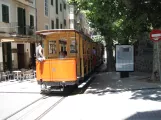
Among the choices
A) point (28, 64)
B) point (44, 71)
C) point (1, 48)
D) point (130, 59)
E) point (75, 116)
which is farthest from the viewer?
point (28, 64)

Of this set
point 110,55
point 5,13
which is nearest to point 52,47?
point 110,55

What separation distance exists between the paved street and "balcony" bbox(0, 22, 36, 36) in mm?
12725

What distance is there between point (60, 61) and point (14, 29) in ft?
51.5

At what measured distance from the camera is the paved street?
32.4 ft

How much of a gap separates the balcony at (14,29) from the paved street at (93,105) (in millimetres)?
12725

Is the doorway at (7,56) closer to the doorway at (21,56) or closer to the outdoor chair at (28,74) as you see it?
the doorway at (21,56)

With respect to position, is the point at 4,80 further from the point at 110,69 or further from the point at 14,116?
the point at 14,116

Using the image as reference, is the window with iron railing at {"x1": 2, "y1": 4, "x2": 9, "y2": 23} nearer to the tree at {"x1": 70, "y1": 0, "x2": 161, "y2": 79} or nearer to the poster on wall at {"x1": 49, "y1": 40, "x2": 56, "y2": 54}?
the tree at {"x1": 70, "y1": 0, "x2": 161, "y2": 79}

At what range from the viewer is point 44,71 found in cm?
1507

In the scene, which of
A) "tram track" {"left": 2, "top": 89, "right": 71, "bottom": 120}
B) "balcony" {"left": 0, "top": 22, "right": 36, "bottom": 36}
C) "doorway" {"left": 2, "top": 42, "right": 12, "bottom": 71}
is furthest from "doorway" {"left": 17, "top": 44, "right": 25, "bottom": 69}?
"tram track" {"left": 2, "top": 89, "right": 71, "bottom": 120}

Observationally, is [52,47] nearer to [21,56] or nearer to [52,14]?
[21,56]

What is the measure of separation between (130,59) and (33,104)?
28.2ft

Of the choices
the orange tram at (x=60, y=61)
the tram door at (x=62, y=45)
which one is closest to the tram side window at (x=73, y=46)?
the orange tram at (x=60, y=61)

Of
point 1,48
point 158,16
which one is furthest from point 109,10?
point 1,48
